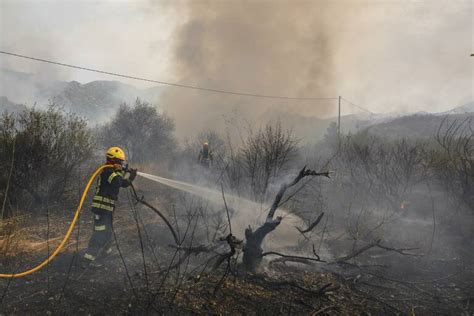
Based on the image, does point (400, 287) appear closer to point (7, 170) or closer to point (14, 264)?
point (14, 264)

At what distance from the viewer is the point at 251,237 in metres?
4.86

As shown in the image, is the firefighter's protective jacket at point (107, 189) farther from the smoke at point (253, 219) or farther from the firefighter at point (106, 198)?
the smoke at point (253, 219)

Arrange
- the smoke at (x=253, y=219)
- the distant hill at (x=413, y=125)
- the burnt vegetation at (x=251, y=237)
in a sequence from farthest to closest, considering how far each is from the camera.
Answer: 1. the distant hill at (x=413, y=125)
2. the smoke at (x=253, y=219)
3. the burnt vegetation at (x=251, y=237)

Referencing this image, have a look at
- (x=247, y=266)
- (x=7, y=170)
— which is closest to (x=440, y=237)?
(x=247, y=266)

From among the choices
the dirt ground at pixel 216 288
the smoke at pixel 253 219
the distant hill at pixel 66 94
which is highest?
the distant hill at pixel 66 94

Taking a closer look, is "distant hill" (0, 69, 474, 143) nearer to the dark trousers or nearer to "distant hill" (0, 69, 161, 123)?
"distant hill" (0, 69, 161, 123)

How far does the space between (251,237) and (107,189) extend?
94.9 inches

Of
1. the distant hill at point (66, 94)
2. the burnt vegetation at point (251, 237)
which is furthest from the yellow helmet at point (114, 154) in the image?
the distant hill at point (66, 94)

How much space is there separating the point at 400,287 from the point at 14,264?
5.83 metres

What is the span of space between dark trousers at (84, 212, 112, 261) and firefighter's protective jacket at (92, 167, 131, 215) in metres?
0.08

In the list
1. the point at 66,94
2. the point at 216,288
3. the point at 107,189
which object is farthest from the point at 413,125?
the point at 66,94

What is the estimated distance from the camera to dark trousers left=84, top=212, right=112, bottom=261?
4.79 metres

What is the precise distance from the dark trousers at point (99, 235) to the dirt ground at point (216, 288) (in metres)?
0.20

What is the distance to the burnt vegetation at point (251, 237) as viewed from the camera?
4.00 m
